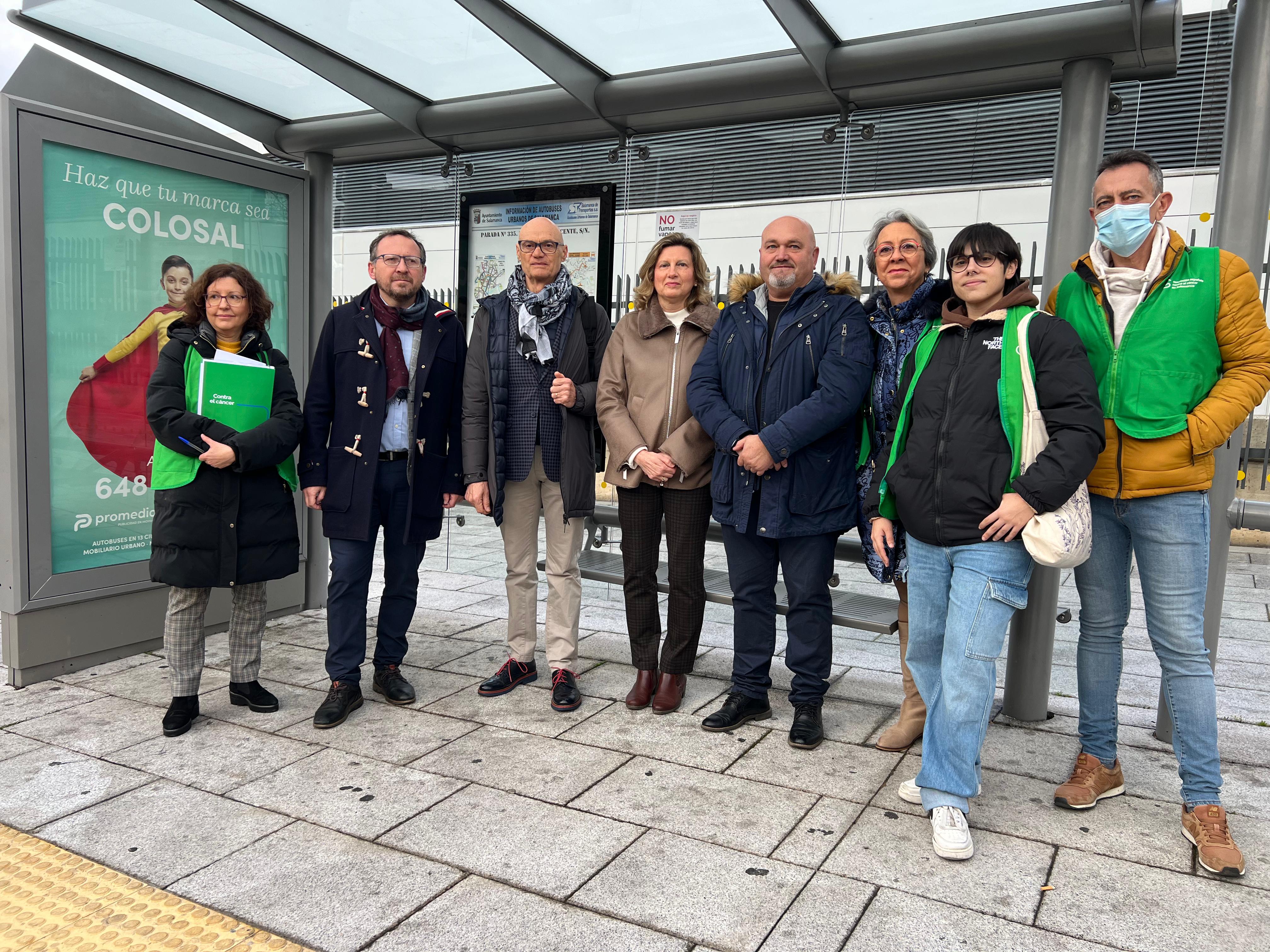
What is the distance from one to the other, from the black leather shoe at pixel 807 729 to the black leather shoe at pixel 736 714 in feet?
0.65

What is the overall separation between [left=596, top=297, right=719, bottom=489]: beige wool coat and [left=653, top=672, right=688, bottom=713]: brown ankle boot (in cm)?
84

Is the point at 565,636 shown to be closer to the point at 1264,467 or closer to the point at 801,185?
the point at 801,185

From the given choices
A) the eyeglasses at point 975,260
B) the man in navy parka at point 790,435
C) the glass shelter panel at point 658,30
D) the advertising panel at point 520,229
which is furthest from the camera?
the advertising panel at point 520,229

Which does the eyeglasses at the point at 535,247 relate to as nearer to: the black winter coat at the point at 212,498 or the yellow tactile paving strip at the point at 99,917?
the black winter coat at the point at 212,498

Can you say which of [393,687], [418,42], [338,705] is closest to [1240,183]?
[418,42]

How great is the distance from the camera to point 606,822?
2.96 m

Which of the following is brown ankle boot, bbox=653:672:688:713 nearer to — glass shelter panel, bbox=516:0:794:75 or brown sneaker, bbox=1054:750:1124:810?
brown sneaker, bbox=1054:750:1124:810

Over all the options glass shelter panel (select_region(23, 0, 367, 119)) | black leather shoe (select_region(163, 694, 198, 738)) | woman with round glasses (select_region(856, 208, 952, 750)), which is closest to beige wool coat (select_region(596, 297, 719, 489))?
woman with round glasses (select_region(856, 208, 952, 750))

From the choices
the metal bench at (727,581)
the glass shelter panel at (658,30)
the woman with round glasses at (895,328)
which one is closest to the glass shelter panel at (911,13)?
the glass shelter panel at (658,30)

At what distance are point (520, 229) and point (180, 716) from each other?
9.79 feet

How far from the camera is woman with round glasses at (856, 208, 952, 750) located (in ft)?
11.2

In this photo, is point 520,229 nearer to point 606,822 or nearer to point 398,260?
point 398,260

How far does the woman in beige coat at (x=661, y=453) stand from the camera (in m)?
3.88

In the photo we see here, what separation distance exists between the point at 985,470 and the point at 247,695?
10.1ft
